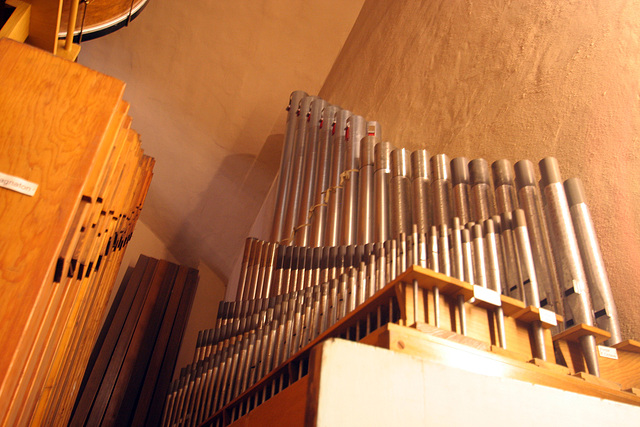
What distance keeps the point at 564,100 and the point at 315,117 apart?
1937mm

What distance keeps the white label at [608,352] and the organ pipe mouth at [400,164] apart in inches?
43.5

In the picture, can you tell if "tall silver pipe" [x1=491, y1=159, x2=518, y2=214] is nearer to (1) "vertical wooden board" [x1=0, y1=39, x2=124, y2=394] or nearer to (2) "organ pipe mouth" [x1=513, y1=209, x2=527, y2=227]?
(2) "organ pipe mouth" [x1=513, y1=209, x2=527, y2=227]

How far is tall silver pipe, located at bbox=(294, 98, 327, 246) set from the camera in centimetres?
286

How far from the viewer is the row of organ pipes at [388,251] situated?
1.55 metres

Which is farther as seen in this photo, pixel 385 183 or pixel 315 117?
pixel 315 117

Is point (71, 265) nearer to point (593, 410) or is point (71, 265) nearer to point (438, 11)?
point (593, 410)

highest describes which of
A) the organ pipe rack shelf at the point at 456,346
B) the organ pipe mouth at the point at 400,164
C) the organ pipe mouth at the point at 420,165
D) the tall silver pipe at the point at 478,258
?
the organ pipe mouth at the point at 400,164

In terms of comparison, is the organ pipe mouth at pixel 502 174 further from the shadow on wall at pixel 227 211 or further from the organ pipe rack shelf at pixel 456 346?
the shadow on wall at pixel 227 211

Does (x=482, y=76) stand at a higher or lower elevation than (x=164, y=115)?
lower

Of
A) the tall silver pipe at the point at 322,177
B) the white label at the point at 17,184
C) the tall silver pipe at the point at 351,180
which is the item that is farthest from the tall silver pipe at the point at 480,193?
the white label at the point at 17,184

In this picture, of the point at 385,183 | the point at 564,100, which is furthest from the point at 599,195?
the point at 385,183

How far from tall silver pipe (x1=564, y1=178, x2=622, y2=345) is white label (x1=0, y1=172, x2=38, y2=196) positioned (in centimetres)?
149

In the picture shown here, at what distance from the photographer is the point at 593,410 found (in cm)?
113

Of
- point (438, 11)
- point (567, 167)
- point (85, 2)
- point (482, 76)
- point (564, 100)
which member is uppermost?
point (438, 11)
